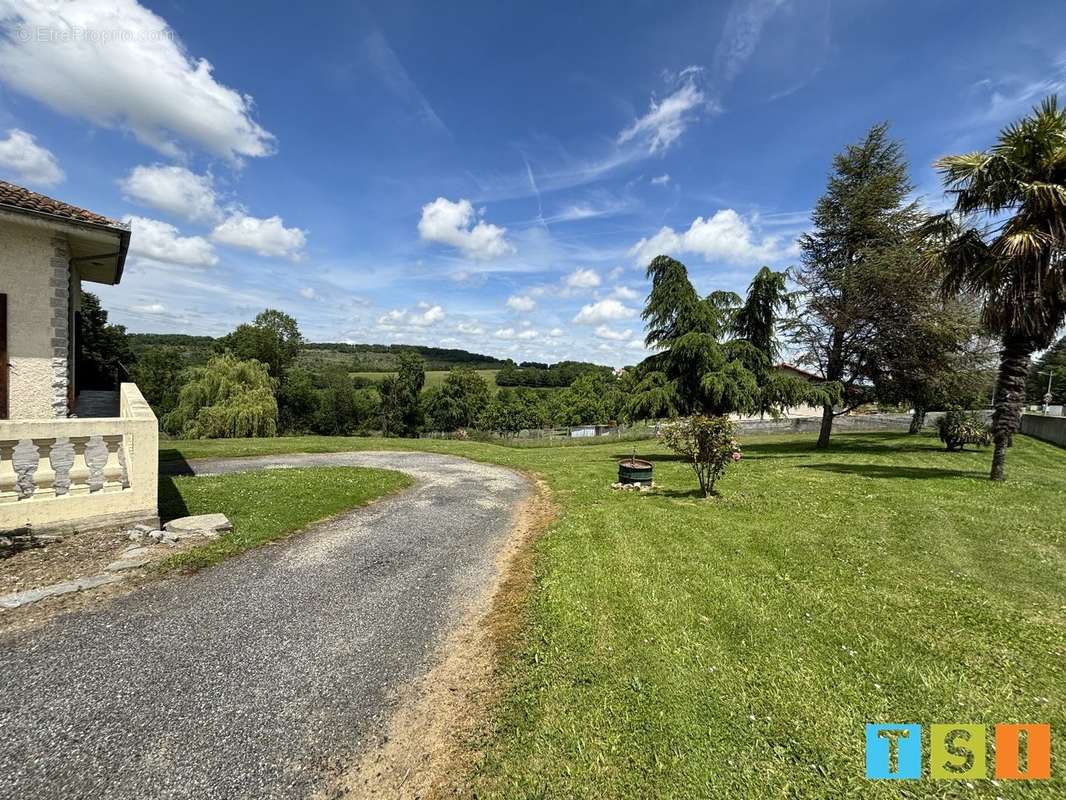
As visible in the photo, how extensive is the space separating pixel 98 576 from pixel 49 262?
23.3 feet

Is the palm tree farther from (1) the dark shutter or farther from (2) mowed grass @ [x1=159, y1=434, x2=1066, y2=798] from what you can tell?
(1) the dark shutter

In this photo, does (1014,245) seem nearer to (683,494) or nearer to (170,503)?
(683,494)

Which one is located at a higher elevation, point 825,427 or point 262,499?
point 825,427

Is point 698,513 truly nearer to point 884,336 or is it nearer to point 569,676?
point 569,676

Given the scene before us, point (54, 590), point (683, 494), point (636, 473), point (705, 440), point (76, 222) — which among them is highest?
point (76, 222)

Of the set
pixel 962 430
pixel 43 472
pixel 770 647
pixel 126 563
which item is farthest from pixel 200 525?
pixel 962 430

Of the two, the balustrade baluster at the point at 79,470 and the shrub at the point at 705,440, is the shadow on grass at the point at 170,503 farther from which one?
the shrub at the point at 705,440

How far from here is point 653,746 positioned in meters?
2.95

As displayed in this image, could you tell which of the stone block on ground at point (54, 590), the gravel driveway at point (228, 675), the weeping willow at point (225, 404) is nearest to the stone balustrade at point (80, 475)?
the stone block on ground at point (54, 590)

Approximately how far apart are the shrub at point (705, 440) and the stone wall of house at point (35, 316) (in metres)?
12.3

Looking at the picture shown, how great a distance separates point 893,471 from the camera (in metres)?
13.4

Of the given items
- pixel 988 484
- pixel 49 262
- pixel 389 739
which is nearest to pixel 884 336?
pixel 988 484

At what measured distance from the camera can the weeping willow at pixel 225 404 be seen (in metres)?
28.6

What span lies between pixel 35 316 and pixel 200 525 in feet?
19.2
